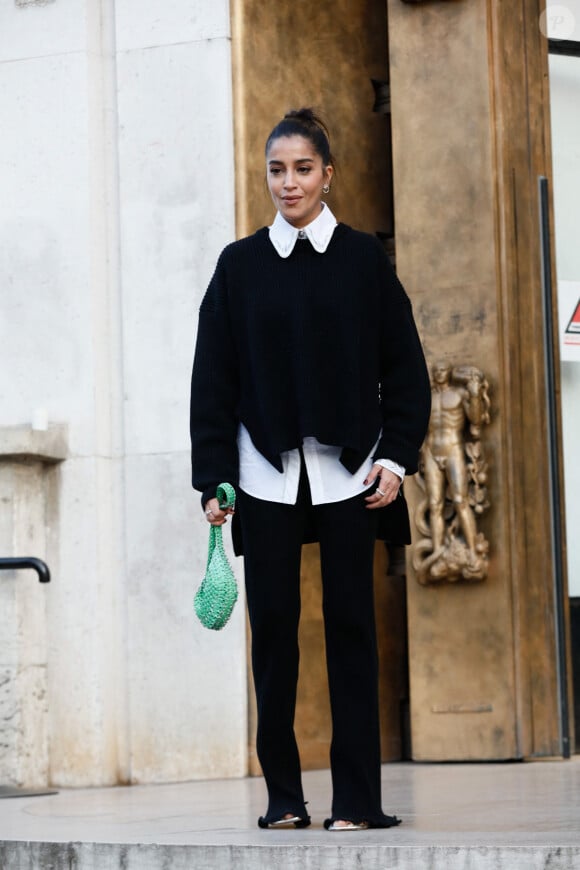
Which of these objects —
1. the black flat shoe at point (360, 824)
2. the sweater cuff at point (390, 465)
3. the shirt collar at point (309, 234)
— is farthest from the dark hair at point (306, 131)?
the black flat shoe at point (360, 824)

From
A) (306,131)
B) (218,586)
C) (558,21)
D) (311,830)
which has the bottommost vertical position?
(311,830)

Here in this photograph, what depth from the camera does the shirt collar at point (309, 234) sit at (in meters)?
5.00

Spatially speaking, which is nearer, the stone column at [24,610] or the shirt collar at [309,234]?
the shirt collar at [309,234]

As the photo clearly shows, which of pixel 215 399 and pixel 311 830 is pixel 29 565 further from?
pixel 311 830

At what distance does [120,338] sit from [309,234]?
2.95 meters

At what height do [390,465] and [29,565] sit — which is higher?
[390,465]

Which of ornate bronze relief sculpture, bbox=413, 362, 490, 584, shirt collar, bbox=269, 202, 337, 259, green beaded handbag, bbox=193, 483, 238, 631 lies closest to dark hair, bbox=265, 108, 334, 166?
shirt collar, bbox=269, 202, 337, 259

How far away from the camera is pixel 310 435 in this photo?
4.85 meters

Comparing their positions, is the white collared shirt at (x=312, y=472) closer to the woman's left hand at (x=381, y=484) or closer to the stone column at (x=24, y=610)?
the woman's left hand at (x=381, y=484)

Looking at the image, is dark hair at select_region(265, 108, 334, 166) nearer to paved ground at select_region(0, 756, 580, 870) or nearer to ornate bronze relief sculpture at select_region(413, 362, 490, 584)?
paved ground at select_region(0, 756, 580, 870)

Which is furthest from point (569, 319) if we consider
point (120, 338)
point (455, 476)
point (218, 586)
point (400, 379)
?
point (218, 586)

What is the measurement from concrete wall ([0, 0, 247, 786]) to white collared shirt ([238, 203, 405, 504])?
2.61m

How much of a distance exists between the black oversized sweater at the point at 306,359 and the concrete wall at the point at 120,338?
262cm

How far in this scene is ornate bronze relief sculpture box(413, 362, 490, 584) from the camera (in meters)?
7.57
